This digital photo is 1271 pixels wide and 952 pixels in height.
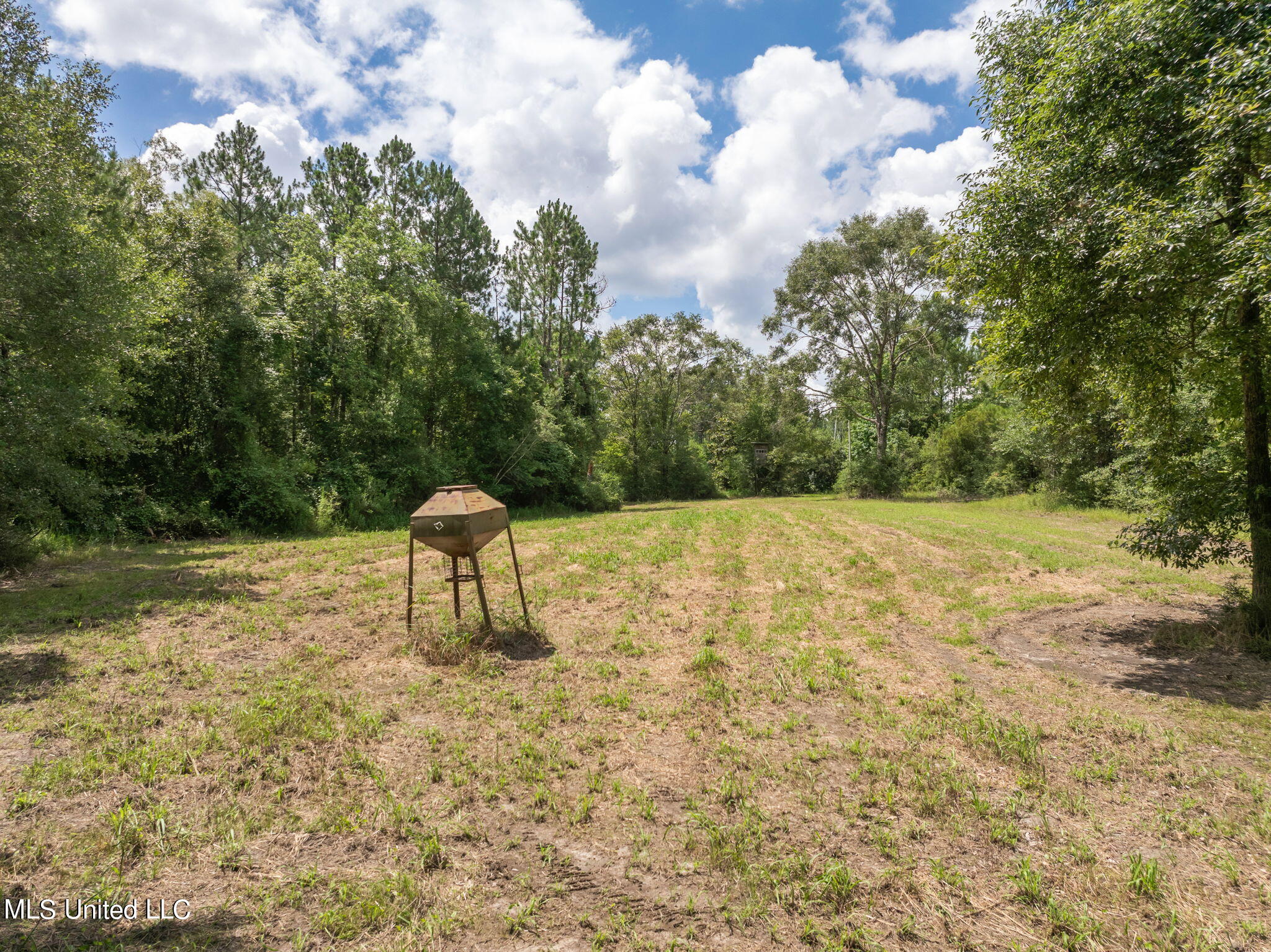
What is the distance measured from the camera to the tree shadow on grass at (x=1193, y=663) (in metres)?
6.10

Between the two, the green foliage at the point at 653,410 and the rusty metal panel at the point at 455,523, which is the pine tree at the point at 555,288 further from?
the rusty metal panel at the point at 455,523

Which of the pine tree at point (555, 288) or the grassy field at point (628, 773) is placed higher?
the pine tree at point (555, 288)

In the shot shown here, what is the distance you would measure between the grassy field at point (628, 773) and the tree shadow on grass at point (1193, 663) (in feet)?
0.17

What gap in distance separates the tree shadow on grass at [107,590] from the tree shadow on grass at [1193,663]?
41.7 ft

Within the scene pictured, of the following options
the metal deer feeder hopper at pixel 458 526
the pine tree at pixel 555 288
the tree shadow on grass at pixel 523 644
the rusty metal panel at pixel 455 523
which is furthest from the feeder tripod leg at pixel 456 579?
the pine tree at pixel 555 288

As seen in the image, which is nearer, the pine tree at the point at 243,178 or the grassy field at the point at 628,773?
the grassy field at the point at 628,773

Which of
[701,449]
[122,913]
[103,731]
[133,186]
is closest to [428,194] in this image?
[133,186]

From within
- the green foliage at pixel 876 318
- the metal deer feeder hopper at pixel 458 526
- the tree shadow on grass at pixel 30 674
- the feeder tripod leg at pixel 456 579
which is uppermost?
the green foliage at pixel 876 318

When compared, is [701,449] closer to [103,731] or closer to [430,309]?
[430,309]

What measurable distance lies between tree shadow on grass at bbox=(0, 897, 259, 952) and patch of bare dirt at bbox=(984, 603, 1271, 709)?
8.34 metres

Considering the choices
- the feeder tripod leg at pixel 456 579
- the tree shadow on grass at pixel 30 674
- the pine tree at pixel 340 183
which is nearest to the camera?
the tree shadow on grass at pixel 30 674

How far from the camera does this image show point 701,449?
48.3 metres

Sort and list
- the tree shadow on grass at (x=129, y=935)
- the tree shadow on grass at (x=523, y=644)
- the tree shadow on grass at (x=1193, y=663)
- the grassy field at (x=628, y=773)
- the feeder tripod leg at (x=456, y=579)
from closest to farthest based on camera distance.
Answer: the tree shadow on grass at (x=129, y=935) → the grassy field at (x=628, y=773) → the tree shadow on grass at (x=1193, y=663) → the tree shadow on grass at (x=523, y=644) → the feeder tripod leg at (x=456, y=579)

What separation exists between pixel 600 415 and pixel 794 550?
20.2m
